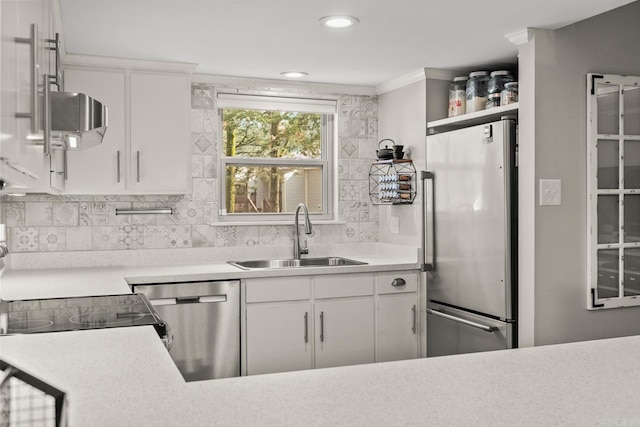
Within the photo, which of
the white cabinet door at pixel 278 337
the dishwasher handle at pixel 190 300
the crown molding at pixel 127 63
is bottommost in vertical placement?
the white cabinet door at pixel 278 337

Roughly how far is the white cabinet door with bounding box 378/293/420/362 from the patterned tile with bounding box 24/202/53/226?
6.86ft

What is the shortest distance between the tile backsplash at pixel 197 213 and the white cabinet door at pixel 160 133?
0.91 ft

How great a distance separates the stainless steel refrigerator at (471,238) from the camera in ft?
10.4

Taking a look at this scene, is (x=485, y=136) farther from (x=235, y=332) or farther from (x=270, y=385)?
(x=270, y=385)

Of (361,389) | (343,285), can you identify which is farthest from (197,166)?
(361,389)

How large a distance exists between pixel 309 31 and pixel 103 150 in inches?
55.5

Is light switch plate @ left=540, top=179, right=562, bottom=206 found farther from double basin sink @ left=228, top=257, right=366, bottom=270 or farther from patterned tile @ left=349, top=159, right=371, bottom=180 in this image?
patterned tile @ left=349, top=159, right=371, bottom=180

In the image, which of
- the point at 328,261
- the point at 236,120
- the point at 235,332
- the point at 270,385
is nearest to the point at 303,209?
the point at 328,261

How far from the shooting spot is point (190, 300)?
335cm

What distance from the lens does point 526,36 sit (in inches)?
120

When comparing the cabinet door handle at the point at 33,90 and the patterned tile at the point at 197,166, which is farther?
the patterned tile at the point at 197,166

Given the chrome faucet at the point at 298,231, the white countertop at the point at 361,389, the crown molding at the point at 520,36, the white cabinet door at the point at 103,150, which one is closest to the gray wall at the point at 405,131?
the chrome faucet at the point at 298,231

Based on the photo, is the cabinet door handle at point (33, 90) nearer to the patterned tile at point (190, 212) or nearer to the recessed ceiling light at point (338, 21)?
the recessed ceiling light at point (338, 21)

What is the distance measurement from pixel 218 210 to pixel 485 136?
185 cm
